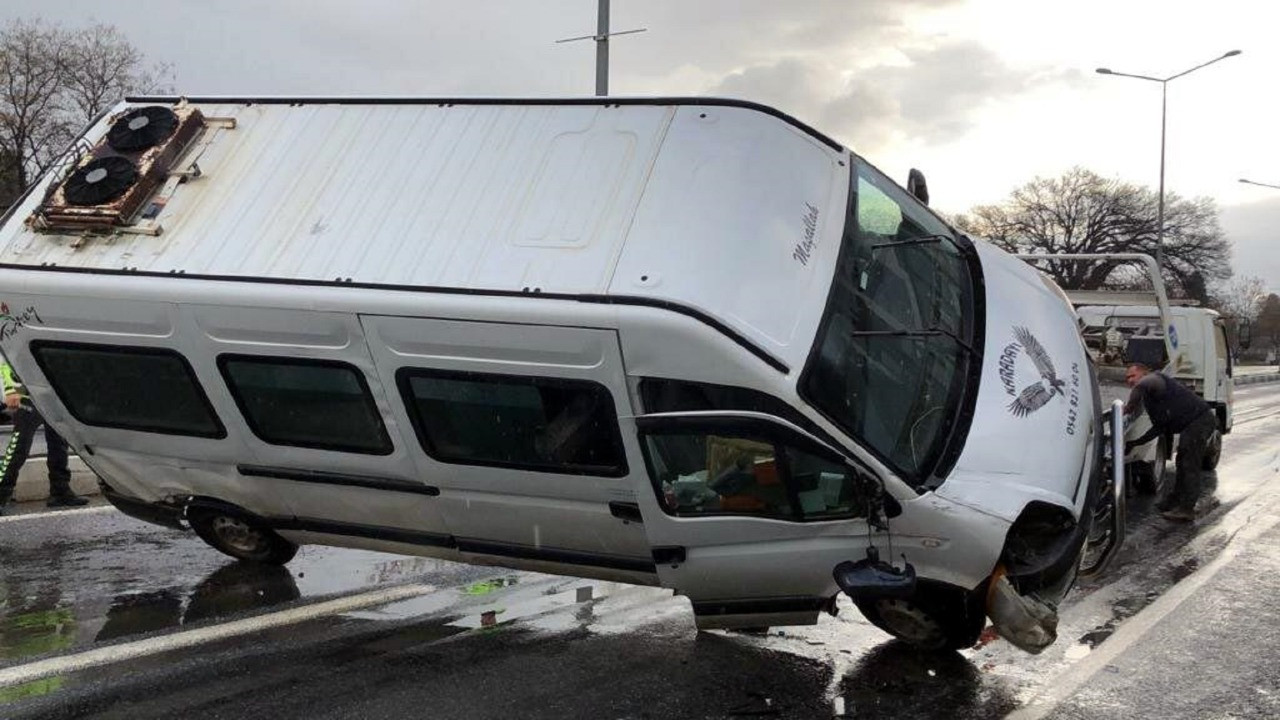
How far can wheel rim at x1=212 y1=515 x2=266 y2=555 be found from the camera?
648 cm

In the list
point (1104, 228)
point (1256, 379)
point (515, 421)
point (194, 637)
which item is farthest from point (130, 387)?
point (1104, 228)

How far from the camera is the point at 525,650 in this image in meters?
5.54

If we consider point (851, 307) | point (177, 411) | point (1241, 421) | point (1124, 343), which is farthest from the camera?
point (1241, 421)

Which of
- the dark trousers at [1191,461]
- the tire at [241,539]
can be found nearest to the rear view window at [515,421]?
the tire at [241,539]

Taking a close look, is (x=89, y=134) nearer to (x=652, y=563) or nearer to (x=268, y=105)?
(x=268, y=105)

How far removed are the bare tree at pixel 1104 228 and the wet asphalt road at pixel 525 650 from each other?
58.2 metres

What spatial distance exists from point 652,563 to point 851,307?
1.50 meters

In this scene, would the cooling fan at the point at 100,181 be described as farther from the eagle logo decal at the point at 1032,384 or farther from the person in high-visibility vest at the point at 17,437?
the eagle logo decal at the point at 1032,384

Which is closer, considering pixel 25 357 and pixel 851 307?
pixel 851 307

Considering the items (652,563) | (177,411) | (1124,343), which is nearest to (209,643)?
(177,411)

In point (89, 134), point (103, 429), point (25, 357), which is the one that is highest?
point (89, 134)

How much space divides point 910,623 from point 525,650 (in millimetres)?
1937

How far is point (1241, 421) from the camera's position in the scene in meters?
19.7

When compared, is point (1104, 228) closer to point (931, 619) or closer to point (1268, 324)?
point (1268, 324)
